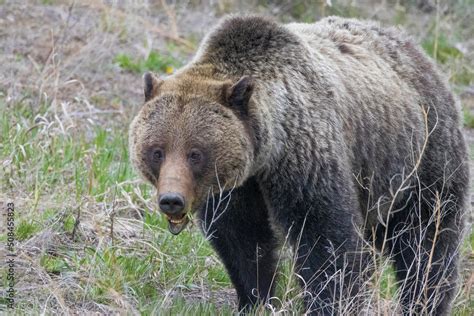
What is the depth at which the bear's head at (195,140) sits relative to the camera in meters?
5.03

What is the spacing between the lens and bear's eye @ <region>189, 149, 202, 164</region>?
5.04 m

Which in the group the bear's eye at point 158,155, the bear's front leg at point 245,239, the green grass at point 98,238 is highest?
the bear's eye at point 158,155

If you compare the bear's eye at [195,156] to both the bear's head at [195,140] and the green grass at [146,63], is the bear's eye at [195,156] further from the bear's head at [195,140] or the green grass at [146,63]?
the green grass at [146,63]

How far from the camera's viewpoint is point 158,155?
508 centimetres

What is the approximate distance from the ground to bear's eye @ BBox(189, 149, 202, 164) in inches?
26.5

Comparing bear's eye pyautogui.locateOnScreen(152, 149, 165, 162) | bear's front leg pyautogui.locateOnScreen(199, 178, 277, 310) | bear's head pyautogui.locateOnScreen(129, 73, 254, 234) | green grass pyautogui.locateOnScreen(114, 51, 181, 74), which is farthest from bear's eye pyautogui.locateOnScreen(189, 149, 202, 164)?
green grass pyautogui.locateOnScreen(114, 51, 181, 74)

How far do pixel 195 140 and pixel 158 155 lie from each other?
0.67 ft

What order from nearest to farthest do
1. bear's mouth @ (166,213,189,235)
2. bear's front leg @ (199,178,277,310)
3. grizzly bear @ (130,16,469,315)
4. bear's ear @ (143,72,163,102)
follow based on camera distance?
1. bear's mouth @ (166,213,189,235)
2. grizzly bear @ (130,16,469,315)
3. bear's ear @ (143,72,163,102)
4. bear's front leg @ (199,178,277,310)

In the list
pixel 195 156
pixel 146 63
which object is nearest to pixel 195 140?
pixel 195 156

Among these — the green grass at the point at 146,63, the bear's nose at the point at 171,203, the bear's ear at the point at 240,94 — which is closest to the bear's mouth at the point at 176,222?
the bear's nose at the point at 171,203

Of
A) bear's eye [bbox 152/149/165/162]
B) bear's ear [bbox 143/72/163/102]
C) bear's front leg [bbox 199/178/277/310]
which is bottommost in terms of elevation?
bear's front leg [bbox 199/178/277/310]

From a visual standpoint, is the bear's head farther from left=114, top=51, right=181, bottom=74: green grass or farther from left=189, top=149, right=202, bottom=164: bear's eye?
left=114, top=51, right=181, bottom=74: green grass

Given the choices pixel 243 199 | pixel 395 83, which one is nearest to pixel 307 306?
pixel 243 199

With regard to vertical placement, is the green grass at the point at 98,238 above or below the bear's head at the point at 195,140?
below
